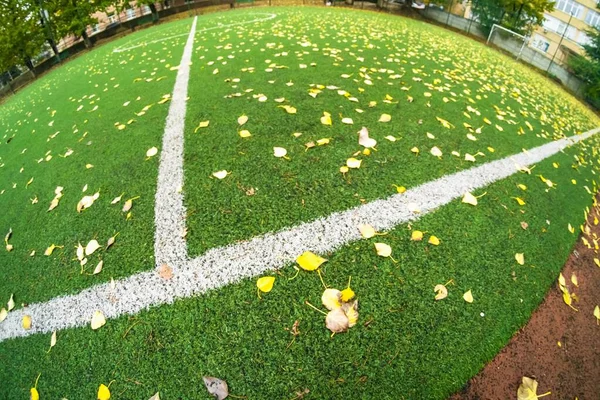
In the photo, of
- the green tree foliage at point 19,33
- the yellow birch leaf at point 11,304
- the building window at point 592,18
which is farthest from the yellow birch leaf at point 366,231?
the building window at point 592,18

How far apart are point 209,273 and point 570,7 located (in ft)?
122

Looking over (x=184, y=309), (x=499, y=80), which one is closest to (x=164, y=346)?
(x=184, y=309)

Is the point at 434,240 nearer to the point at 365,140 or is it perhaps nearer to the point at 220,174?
the point at 365,140

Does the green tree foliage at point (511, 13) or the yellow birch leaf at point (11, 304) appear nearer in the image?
the yellow birch leaf at point (11, 304)

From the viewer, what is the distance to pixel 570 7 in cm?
2519

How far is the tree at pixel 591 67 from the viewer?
36.7 feet

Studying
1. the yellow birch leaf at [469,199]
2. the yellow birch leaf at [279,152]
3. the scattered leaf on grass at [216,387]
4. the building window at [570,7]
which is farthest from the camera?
the building window at [570,7]

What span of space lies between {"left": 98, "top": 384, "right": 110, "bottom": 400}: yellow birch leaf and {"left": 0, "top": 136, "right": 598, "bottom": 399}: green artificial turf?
0.12 ft

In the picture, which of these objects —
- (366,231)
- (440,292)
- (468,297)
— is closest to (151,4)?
(366,231)

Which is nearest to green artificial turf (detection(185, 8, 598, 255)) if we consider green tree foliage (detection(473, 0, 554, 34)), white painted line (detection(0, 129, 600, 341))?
white painted line (detection(0, 129, 600, 341))

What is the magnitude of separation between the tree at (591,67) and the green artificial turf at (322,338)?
43.5 feet

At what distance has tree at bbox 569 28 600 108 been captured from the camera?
36.7 ft

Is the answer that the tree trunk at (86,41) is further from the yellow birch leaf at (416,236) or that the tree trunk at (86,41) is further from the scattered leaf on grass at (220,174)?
the yellow birch leaf at (416,236)

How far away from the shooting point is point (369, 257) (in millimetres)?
2338
